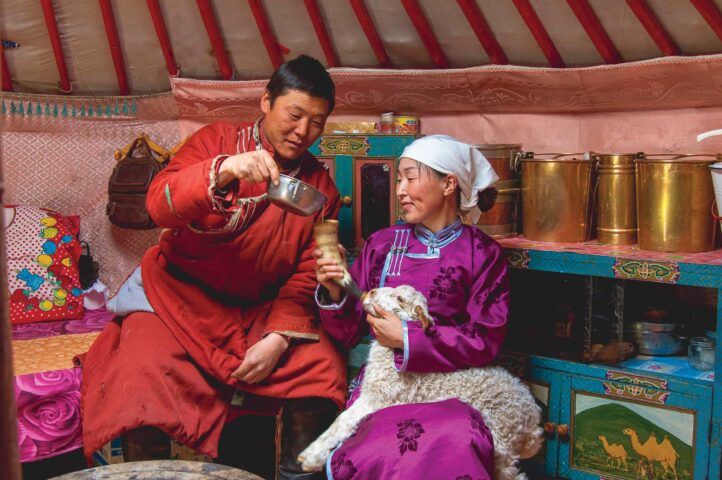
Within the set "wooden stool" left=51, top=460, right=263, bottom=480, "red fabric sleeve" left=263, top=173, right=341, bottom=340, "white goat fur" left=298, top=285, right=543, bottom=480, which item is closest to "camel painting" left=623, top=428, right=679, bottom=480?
"white goat fur" left=298, top=285, right=543, bottom=480

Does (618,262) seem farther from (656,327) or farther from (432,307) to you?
(432,307)

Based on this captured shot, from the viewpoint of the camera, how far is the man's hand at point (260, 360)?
2.35m

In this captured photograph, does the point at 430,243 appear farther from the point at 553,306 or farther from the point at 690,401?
the point at 690,401

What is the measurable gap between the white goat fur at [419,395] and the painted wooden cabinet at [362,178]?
2.93ft

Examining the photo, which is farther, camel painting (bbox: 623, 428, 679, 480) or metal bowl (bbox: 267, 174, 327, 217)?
camel painting (bbox: 623, 428, 679, 480)

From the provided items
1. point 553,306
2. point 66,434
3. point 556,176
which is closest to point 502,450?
point 553,306

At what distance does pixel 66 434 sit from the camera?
271 cm

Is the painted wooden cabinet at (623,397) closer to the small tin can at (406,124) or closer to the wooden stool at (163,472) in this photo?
the small tin can at (406,124)

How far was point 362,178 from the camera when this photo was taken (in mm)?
3092

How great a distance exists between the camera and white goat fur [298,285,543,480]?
7.07 ft

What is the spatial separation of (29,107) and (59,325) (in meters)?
1.12

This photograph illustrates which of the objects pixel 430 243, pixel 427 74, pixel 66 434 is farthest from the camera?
pixel 427 74

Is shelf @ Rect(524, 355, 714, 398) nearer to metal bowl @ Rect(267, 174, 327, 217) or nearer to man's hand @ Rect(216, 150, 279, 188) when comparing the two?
metal bowl @ Rect(267, 174, 327, 217)

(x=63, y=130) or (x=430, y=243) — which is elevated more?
(x=63, y=130)
